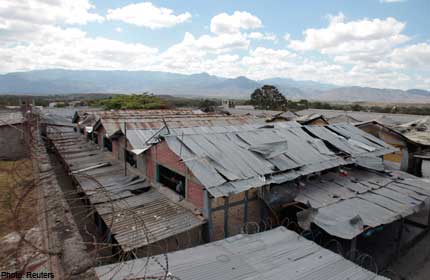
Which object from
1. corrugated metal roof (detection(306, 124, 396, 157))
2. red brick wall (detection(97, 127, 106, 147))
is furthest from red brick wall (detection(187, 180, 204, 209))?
red brick wall (detection(97, 127, 106, 147))

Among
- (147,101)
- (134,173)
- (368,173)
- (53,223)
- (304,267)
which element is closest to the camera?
(304,267)

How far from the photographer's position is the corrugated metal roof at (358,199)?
8.19 meters

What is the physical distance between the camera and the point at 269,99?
69250mm

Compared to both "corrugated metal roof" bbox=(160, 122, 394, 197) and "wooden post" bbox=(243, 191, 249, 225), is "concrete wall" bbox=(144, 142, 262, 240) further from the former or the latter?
"corrugated metal roof" bbox=(160, 122, 394, 197)

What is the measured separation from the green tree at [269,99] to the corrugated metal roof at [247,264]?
206 feet

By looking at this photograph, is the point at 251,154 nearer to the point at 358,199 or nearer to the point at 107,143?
the point at 358,199

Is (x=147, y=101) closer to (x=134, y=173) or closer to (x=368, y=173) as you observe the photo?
(x=134, y=173)

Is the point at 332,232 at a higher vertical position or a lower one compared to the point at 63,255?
→ lower

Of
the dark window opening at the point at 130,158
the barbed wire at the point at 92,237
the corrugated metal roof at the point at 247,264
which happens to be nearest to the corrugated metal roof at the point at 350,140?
the barbed wire at the point at 92,237

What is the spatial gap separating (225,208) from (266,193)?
5.50 ft

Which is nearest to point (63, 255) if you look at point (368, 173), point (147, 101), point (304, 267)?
point (304, 267)

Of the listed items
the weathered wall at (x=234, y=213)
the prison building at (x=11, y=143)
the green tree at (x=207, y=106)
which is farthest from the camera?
the green tree at (x=207, y=106)

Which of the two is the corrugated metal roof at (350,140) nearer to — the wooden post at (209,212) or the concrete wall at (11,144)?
the wooden post at (209,212)

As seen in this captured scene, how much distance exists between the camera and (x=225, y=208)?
9250 mm
